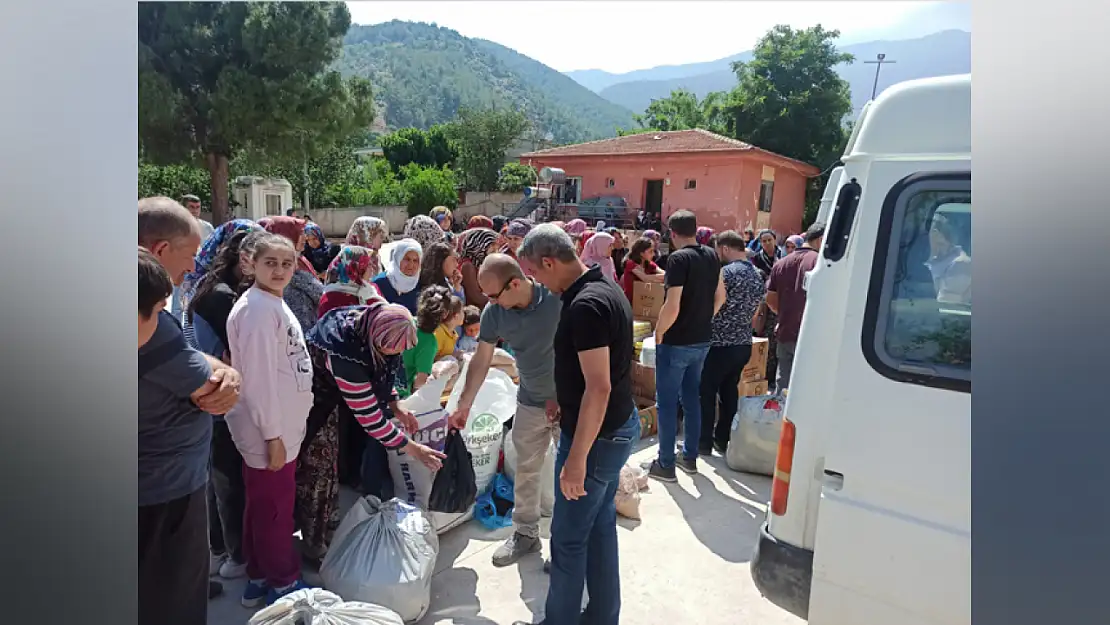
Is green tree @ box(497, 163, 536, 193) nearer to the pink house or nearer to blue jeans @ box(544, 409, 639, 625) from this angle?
the pink house

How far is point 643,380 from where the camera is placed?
552 cm

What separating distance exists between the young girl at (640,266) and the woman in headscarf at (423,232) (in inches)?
80.8

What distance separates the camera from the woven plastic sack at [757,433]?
15.0 feet

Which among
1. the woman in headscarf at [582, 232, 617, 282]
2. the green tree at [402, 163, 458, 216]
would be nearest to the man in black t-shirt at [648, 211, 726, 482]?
the woman in headscarf at [582, 232, 617, 282]

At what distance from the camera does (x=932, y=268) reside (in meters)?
2.01

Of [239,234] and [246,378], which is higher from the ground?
[239,234]

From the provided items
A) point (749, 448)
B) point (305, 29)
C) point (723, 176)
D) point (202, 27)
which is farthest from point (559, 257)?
point (723, 176)

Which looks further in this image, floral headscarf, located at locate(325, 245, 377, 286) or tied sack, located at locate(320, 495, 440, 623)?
floral headscarf, located at locate(325, 245, 377, 286)

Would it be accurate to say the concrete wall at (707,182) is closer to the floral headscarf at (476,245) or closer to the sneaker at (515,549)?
the floral headscarf at (476,245)

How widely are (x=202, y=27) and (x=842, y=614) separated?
41.4ft

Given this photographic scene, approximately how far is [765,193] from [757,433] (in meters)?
20.5

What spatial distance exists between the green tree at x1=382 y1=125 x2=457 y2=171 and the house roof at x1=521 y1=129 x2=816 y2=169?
23667 millimetres

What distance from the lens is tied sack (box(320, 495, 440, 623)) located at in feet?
8.62
